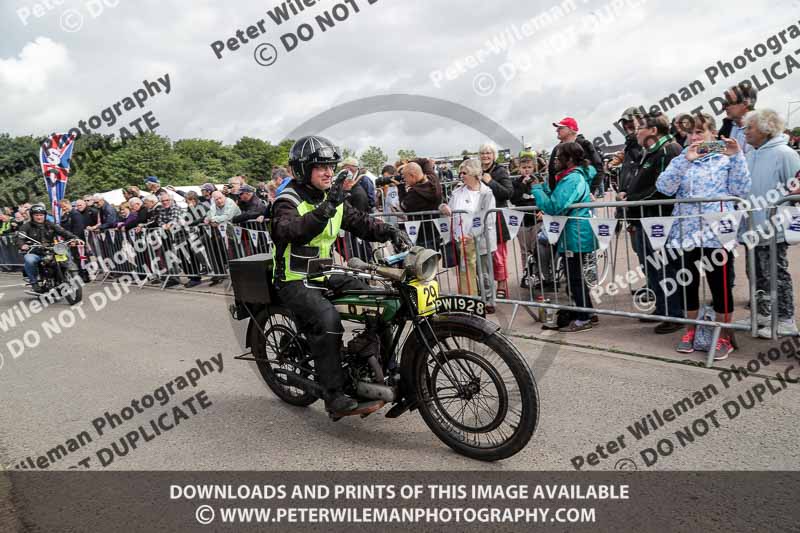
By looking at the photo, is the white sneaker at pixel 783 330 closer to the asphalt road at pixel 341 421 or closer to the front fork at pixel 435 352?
the asphalt road at pixel 341 421

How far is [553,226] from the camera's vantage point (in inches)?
226

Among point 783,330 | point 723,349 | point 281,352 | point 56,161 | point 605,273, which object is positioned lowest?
point 723,349

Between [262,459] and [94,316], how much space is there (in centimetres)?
670

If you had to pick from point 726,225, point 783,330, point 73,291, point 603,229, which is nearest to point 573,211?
point 603,229

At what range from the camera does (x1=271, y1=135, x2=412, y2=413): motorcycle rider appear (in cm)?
352

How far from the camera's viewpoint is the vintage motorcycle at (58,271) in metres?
10.4

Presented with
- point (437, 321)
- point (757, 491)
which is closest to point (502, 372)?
point (437, 321)

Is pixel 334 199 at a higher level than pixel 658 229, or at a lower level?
higher

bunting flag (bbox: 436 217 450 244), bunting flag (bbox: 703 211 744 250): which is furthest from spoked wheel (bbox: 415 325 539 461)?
bunting flag (bbox: 436 217 450 244)

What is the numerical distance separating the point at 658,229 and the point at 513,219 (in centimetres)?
167

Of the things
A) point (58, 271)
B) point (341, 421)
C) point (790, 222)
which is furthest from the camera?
point (58, 271)

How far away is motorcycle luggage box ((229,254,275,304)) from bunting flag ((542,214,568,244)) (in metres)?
3.01

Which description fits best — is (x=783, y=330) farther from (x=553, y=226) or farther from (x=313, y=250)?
(x=313, y=250)

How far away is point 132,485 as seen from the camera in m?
3.45
